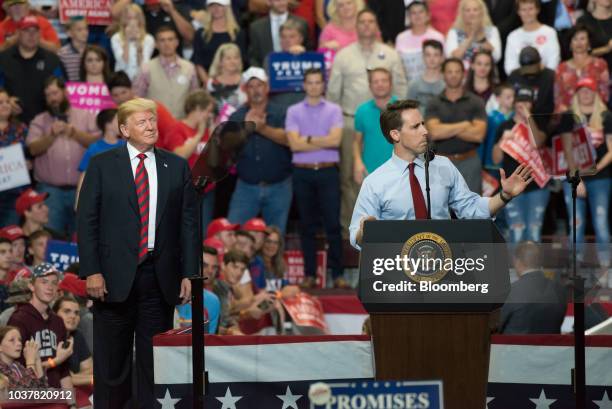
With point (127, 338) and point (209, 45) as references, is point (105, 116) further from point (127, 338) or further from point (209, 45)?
point (127, 338)

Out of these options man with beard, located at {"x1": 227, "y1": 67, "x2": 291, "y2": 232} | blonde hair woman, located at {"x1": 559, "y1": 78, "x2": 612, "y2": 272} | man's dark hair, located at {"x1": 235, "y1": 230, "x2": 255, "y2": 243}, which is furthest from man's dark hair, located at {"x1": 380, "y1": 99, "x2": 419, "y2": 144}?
man with beard, located at {"x1": 227, "y1": 67, "x2": 291, "y2": 232}

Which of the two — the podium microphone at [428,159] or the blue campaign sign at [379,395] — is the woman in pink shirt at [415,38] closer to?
the podium microphone at [428,159]

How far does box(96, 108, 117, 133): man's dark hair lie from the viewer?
1228 cm

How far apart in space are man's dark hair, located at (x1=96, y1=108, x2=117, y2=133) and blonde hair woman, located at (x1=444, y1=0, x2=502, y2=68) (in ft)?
11.8

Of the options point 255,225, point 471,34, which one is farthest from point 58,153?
point 471,34

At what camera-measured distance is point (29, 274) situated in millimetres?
9930

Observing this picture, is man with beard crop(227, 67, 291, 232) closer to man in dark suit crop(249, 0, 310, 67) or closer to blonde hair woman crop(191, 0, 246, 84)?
man in dark suit crop(249, 0, 310, 67)

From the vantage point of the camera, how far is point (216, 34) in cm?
1401

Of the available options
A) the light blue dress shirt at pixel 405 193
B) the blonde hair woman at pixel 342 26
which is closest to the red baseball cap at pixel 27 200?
the blonde hair woman at pixel 342 26

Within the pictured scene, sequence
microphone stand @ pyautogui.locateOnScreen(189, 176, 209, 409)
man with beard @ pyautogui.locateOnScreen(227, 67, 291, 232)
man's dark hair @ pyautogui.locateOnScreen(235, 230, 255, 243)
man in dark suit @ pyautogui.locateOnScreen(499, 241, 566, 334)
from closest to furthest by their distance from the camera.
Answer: microphone stand @ pyautogui.locateOnScreen(189, 176, 209, 409)
man in dark suit @ pyautogui.locateOnScreen(499, 241, 566, 334)
man's dark hair @ pyautogui.locateOnScreen(235, 230, 255, 243)
man with beard @ pyautogui.locateOnScreen(227, 67, 291, 232)

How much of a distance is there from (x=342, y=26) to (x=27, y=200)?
152 inches

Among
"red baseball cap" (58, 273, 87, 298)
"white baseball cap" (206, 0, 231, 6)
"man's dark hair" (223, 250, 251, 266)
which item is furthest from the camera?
"white baseball cap" (206, 0, 231, 6)

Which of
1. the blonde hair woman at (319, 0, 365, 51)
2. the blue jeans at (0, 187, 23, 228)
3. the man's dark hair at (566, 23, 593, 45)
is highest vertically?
the blonde hair woman at (319, 0, 365, 51)

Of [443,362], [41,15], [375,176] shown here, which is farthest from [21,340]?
[41,15]
